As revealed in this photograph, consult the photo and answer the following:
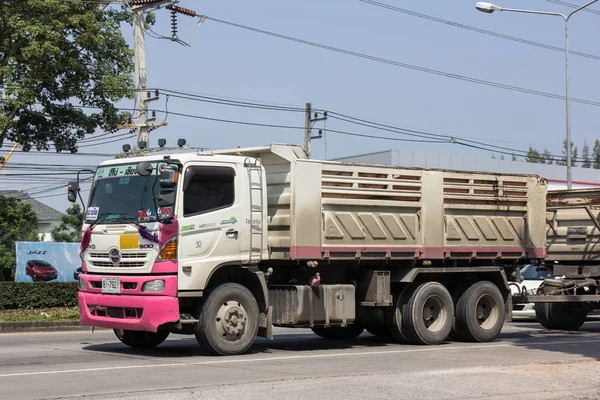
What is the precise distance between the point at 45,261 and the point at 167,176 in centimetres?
2441

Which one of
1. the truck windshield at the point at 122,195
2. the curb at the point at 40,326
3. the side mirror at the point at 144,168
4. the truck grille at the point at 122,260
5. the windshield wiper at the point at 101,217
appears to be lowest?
the curb at the point at 40,326

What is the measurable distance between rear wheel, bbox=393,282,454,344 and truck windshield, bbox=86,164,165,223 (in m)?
4.93

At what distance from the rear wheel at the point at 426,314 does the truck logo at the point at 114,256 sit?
5013 mm

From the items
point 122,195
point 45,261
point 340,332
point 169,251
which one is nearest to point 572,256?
point 340,332

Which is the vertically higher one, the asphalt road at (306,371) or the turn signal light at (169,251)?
the turn signal light at (169,251)

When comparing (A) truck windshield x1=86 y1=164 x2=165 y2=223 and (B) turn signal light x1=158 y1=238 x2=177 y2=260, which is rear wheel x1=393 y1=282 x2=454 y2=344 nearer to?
(B) turn signal light x1=158 y1=238 x2=177 y2=260

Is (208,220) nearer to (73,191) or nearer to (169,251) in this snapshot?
(169,251)

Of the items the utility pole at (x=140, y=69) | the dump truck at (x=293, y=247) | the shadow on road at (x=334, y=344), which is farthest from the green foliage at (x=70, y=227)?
the dump truck at (x=293, y=247)

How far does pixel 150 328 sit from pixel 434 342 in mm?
5241

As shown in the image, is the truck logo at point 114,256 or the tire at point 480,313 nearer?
the truck logo at point 114,256

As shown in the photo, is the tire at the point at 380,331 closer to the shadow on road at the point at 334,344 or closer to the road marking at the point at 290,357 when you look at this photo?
the shadow on road at the point at 334,344

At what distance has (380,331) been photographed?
52.3 feet

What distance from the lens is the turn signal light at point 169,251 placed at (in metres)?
12.0

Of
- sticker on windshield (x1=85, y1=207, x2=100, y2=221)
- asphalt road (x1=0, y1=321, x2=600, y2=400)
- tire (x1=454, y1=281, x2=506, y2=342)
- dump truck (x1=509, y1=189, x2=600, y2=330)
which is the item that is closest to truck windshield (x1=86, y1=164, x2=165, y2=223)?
sticker on windshield (x1=85, y1=207, x2=100, y2=221)
